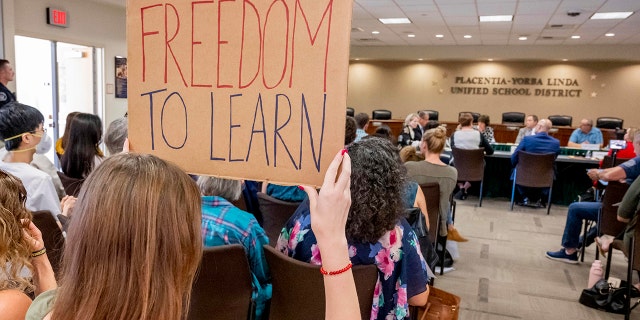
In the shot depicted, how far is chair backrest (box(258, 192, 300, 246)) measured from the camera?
2494 millimetres

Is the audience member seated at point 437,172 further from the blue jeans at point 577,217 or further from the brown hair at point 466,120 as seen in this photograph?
the brown hair at point 466,120

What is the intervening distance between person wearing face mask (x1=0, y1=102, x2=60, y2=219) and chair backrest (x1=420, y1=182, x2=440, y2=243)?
2063 mm

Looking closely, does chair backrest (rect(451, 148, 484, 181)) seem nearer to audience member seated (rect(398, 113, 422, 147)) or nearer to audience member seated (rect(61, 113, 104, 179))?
audience member seated (rect(398, 113, 422, 147))

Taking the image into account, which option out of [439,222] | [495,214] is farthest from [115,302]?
[495,214]

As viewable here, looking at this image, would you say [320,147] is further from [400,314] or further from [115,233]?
[400,314]

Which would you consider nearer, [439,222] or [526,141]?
[439,222]

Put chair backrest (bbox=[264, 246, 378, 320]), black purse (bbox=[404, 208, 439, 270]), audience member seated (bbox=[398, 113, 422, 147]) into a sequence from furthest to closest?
audience member seated (bbox=[398, 113, 422, 147])
black purse (bbox=[404, 208, 439, 270])
chair backrest (bbox=[264, 246, 378, 320])

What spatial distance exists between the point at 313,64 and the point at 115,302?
1.72 feet

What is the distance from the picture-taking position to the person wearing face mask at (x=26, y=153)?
2.12m

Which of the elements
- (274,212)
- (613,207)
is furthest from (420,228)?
(613,207)

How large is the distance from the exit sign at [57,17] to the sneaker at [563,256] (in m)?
6.60

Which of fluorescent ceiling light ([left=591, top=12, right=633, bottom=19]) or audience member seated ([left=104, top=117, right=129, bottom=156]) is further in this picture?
fluorescent ceiling light ([left=591, top=12, right=633, bottom=19])

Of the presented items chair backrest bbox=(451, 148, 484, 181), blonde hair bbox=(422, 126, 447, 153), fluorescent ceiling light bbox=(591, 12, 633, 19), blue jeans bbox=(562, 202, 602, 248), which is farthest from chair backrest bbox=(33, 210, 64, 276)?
fluorescent ceiling light bbox=(591, 12, 633, 19)

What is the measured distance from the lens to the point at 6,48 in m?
5.38
